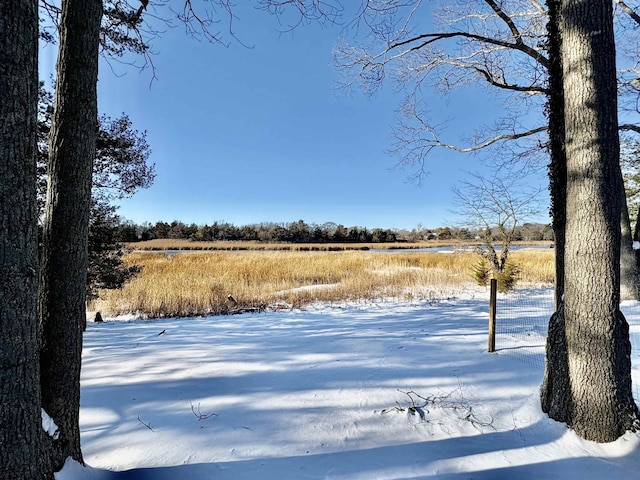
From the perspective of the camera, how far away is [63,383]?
5.50 feet

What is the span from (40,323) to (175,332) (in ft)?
11.5

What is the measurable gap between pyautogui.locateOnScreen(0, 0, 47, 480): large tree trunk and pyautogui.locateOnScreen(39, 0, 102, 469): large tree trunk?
0.33 metres

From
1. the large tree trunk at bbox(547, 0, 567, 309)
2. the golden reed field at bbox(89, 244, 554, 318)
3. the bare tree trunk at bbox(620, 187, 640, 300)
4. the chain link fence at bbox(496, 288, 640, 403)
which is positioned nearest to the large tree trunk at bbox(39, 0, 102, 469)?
the large tree trunk at bbox(547, 0, 567, 309)

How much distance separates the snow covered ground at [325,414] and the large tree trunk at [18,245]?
428 mm

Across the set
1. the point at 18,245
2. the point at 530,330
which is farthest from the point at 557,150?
the point at 18,245

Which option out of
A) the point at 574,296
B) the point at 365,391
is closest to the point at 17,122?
the point at 365,391

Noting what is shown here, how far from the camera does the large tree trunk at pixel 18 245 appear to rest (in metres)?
1.23

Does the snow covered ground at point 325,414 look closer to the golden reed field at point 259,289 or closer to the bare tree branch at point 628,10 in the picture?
the golden reed field at point 259,289

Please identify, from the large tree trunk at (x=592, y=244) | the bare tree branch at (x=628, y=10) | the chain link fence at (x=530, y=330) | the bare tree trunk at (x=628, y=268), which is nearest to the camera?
the large tree trunk at (x=592, y=244)

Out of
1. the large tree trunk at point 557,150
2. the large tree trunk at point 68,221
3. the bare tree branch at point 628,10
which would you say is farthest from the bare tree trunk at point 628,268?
the large tree trunk at point 68,221

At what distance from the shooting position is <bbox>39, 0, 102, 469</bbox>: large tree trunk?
166cm

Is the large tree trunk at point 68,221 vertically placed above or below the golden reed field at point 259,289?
above

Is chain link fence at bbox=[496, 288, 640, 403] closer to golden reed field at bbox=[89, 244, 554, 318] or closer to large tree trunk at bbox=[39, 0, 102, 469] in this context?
golden reed field at bbox=[89, 244, 554, 318]

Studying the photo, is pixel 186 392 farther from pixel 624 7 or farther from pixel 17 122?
pixel 624 7
